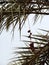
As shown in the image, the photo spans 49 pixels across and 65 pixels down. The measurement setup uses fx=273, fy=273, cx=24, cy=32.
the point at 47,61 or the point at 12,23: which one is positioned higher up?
the point at 12,23

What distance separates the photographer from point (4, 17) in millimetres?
1087

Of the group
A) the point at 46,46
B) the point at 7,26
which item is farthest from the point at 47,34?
the point at 7,26

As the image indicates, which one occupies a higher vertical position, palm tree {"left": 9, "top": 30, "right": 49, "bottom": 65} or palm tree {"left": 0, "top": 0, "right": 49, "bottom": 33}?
palm tree {"left": 0, "top": 0, "right": 49, "bottom": 33}

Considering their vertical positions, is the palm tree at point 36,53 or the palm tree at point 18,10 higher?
the palm tree at point 18,10

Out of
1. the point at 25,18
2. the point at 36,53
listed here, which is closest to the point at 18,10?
the point at 25,18

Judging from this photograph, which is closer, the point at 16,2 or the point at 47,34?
the point at 16,2

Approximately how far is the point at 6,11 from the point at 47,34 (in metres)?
0.21

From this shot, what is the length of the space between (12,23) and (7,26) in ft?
0.08

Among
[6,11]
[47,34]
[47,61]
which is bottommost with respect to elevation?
[47,61]

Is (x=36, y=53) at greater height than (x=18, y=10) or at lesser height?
lesser

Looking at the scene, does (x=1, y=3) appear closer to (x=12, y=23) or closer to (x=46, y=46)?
(x=12, y=23)

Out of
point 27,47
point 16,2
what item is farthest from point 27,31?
point 16,2

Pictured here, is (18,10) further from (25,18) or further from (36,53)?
(36,53)

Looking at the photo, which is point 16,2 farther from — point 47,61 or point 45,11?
point 47,61
